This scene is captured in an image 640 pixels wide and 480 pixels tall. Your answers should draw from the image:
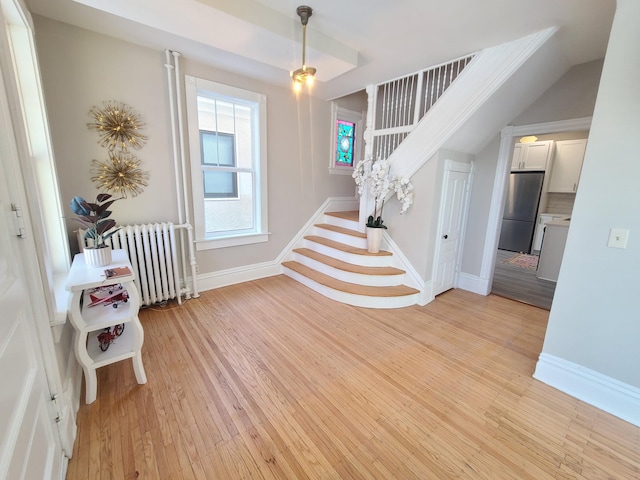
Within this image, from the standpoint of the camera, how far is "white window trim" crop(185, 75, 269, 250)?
299cm

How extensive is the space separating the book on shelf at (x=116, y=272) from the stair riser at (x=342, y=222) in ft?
9.45

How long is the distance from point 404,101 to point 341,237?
77.2 inches

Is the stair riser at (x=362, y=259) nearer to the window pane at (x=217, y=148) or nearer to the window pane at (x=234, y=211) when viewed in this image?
the window pane at (x=234, y=211)

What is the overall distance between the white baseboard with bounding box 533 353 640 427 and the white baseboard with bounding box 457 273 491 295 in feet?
5.65

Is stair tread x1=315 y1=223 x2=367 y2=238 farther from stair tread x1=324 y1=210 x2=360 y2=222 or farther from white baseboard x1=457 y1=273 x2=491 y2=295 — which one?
white baseboard x1=457 y1=273 x2=491 y2=295

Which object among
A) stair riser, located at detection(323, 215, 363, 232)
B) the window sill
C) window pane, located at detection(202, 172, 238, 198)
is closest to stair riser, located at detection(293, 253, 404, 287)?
stair riser, located at detection(323, 215, 363, 232)

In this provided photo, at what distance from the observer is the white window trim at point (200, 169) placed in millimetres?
2986

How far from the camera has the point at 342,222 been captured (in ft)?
13.9

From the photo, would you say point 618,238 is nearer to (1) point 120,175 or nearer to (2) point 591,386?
(2) point 591,386

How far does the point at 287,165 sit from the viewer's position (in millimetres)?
3914

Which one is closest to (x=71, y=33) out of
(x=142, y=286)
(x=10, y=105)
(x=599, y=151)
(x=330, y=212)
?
(x=10, y=105)

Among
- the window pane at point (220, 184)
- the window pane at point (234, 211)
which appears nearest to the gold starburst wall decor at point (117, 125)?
the window pane at point (220, 184)

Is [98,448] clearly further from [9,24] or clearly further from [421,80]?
[421,80]

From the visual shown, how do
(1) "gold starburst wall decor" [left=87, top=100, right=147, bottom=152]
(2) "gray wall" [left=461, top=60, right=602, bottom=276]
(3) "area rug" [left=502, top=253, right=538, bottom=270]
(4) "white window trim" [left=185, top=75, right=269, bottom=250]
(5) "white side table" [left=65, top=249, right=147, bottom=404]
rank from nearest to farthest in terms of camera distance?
(5) "white side table" [left=65, top=249, right=147, bottom=404], (1) "gold starburst wall decor" [left=87, top=100, right=147, bottom=152], (2) "gray wall" [left=461, top=60, right=602, bottom=276], (4) "white window trim" [left=185, top=75, right=269, bottom=250], (3) "area rug" [left=502, top=253, right=538, bottom=270]
